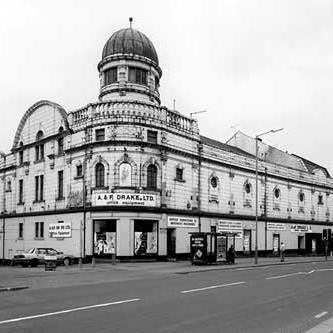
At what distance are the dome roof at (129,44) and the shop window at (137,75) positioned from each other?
1396 mm

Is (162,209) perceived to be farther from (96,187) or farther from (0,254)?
(0,254)

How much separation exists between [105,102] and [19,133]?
15.1 meters

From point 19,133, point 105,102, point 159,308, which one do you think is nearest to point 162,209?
point 105,102

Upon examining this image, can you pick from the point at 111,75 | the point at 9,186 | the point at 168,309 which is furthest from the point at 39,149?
the point at 168,309

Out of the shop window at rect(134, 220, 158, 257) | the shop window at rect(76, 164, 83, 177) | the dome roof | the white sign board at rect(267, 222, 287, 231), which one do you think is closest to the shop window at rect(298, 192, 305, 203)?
the white sign board at rect(267, 222, 287, 231)

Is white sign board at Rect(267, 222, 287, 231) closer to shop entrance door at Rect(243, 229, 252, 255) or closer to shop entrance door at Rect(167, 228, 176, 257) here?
shop entrance door at Rect(243, 229, 252, 255)

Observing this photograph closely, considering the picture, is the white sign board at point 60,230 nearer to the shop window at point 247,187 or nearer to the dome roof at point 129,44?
the dome roof at point 129,44

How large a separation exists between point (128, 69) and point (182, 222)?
535 inches

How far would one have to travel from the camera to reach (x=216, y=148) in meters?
47.3

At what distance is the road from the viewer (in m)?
10.4

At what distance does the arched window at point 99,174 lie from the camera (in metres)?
39.3

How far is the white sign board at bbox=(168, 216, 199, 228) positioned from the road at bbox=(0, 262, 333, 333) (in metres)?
22.1

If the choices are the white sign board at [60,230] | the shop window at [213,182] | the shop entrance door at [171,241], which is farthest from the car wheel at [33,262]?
the shop window at [213,182]

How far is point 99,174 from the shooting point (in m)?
39.5
